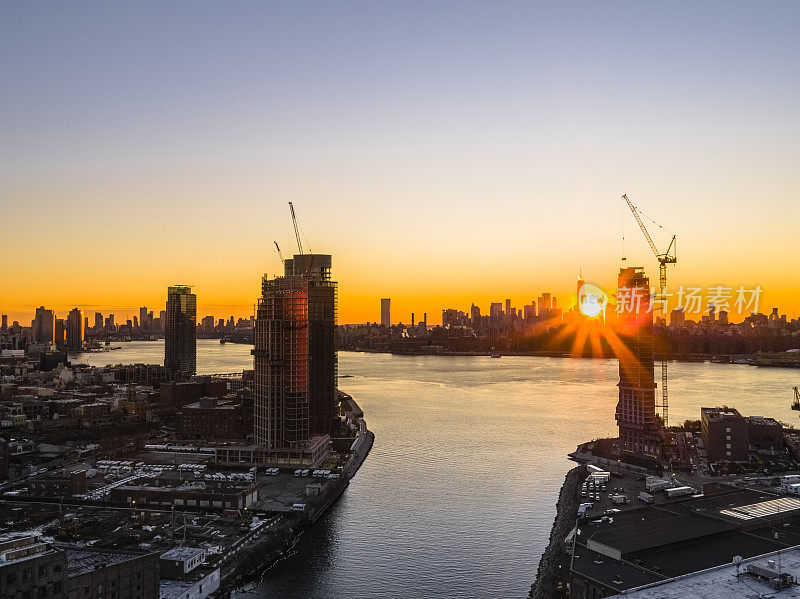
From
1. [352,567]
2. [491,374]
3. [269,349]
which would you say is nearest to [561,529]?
[352,567]

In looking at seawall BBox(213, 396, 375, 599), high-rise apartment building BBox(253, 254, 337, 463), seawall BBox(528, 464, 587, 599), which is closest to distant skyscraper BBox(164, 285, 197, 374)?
high-rise apartment building BBox(253, 254, 337, 463)

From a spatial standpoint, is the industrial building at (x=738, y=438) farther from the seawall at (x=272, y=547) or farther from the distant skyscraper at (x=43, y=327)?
the distant skyscraper at (x=43, y=327)

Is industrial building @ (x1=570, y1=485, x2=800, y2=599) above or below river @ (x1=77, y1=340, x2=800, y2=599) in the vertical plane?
above

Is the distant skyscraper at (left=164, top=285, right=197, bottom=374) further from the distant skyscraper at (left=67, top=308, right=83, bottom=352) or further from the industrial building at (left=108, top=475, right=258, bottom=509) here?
the distant skyscraper at (left=67, top=308, right=83, bottom=352)

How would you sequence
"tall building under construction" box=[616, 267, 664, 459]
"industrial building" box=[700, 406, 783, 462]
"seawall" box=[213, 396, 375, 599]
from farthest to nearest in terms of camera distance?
"tall building under construction" box=[616, 267, 664, 459]
"industrial building" box=[700, 406, 783, 462]
"seawall" box=[213, 396, 375, 599]

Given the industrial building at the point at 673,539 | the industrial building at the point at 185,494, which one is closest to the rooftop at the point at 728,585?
the industrial building at the point at 673,539

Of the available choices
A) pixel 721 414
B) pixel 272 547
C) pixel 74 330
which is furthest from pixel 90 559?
pixel 74 330

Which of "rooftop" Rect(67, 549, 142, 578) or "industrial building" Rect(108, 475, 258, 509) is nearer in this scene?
"rooftop" Rect(67, 549, 142, 578)

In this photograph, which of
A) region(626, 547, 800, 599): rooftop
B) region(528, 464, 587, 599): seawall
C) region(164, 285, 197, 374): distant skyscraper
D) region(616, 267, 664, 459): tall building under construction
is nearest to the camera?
region(626, 547, 800, 599): rooftop
